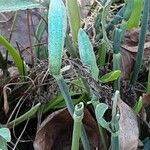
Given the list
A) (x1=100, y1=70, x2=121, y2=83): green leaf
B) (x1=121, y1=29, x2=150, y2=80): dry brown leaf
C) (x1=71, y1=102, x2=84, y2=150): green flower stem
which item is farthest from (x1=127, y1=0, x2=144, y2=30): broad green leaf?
(x1=71, y1=102, x2=84, y2=150): green flower stem

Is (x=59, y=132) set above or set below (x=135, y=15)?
below

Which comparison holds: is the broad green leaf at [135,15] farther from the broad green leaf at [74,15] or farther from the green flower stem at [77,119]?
the green flower stem at [77,119]

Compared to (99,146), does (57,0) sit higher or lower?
higher

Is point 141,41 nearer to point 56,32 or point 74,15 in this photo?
point 74,15

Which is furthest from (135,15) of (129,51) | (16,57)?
(16,57)

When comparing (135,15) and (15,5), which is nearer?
(15,5)

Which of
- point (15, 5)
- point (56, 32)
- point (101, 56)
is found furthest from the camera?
point (101, 56)

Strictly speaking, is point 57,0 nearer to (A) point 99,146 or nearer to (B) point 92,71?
(B) point 92,71

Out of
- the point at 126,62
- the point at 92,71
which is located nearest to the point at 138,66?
the point at 126,62
